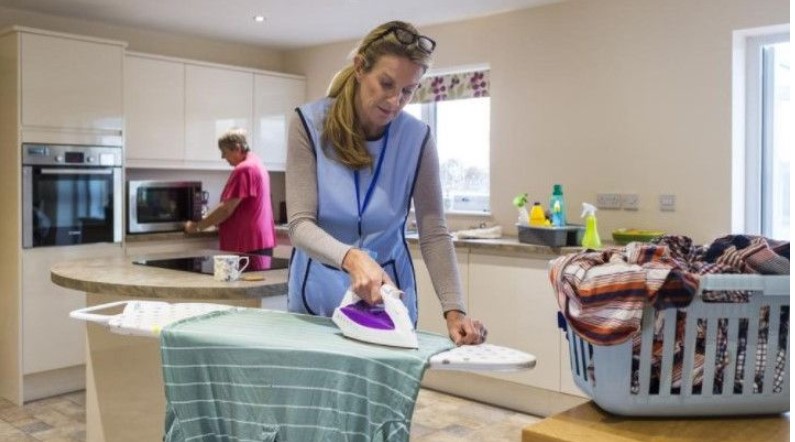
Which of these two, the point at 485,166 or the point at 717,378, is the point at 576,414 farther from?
the point at 485,166

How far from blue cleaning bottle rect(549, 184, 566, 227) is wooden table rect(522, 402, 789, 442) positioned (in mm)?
2542

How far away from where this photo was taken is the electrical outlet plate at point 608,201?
3691 millimetres

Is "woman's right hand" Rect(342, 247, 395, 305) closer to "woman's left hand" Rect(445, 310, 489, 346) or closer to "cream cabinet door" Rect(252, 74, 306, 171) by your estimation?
"woman's left hand" Rect(445, 310, 489, 346)

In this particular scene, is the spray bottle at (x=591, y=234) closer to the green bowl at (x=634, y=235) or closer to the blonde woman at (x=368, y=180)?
the green bowl at (x=634, y=235)

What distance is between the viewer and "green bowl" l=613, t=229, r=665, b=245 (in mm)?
3352

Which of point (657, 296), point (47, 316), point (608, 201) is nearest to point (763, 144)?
point (608, 201)

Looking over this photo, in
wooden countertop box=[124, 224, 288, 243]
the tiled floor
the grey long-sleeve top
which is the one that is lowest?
the tiled floor

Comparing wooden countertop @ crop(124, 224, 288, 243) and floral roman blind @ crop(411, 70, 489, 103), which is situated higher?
floral roman blind @ crop(411, 70, 489, 103)

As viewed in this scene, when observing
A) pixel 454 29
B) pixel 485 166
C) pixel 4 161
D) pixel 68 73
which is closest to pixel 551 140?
pixel 485 166

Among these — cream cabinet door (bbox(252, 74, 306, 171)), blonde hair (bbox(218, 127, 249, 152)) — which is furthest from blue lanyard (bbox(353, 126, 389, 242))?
cream cabinet door (bbox(252, 74, 306, 171))

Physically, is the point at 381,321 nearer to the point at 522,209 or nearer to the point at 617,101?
the point at 522,209

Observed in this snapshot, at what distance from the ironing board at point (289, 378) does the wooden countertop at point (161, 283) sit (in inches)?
26.1

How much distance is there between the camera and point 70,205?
389cm

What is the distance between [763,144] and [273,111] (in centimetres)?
309
